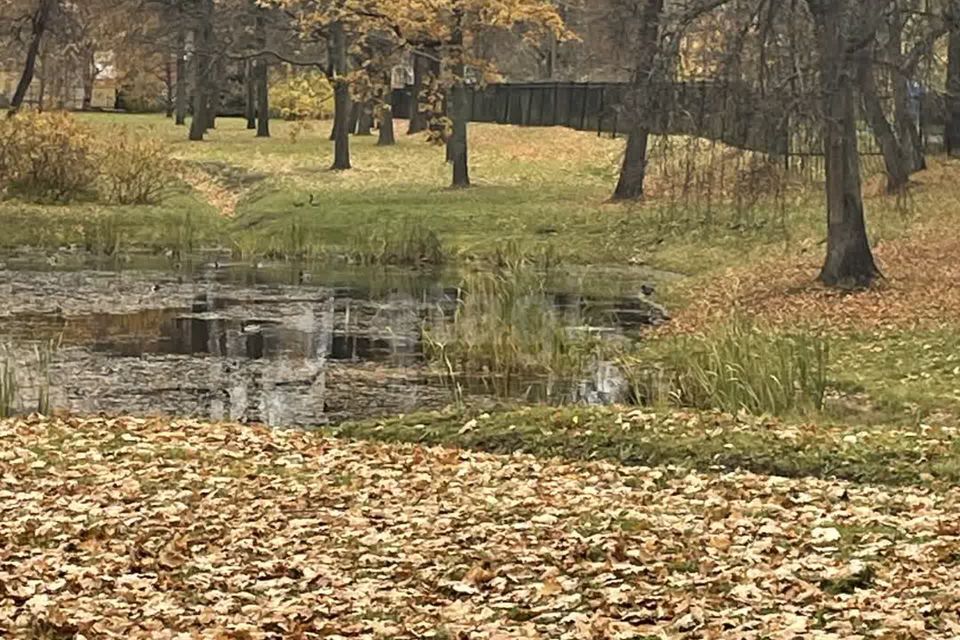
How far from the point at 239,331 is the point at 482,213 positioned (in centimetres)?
1300

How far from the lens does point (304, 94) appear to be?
2181 inches

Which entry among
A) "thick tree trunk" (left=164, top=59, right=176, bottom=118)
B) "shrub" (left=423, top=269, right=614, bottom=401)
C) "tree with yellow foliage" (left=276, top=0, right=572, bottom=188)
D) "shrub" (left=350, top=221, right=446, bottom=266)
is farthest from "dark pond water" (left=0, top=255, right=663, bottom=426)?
"thick tree trunk" (left=164, top=59, right=176, bottom=118)

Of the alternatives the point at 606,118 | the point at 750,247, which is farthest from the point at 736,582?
the point at 606,118

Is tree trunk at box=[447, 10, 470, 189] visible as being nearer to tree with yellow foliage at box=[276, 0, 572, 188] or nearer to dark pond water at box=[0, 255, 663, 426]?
tree with yellow foliage at box=[276, 0, 572, 188]

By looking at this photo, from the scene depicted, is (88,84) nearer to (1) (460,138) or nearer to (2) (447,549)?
(1) (460,138)

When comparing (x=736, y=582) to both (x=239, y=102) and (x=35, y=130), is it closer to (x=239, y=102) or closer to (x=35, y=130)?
(x=35, y=130)

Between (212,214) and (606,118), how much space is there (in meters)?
19.0

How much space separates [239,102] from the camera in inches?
2995

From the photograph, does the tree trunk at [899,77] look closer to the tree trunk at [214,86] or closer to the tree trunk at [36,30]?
the tree trunk at [36,30]

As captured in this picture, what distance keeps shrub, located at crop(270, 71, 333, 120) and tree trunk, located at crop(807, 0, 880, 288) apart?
2799 centimetres

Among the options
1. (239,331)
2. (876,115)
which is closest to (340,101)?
(239,331)

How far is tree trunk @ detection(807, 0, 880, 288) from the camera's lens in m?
19.1

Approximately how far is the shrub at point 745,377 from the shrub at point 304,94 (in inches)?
1308

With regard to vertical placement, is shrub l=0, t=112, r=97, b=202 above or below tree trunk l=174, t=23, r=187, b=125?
below
